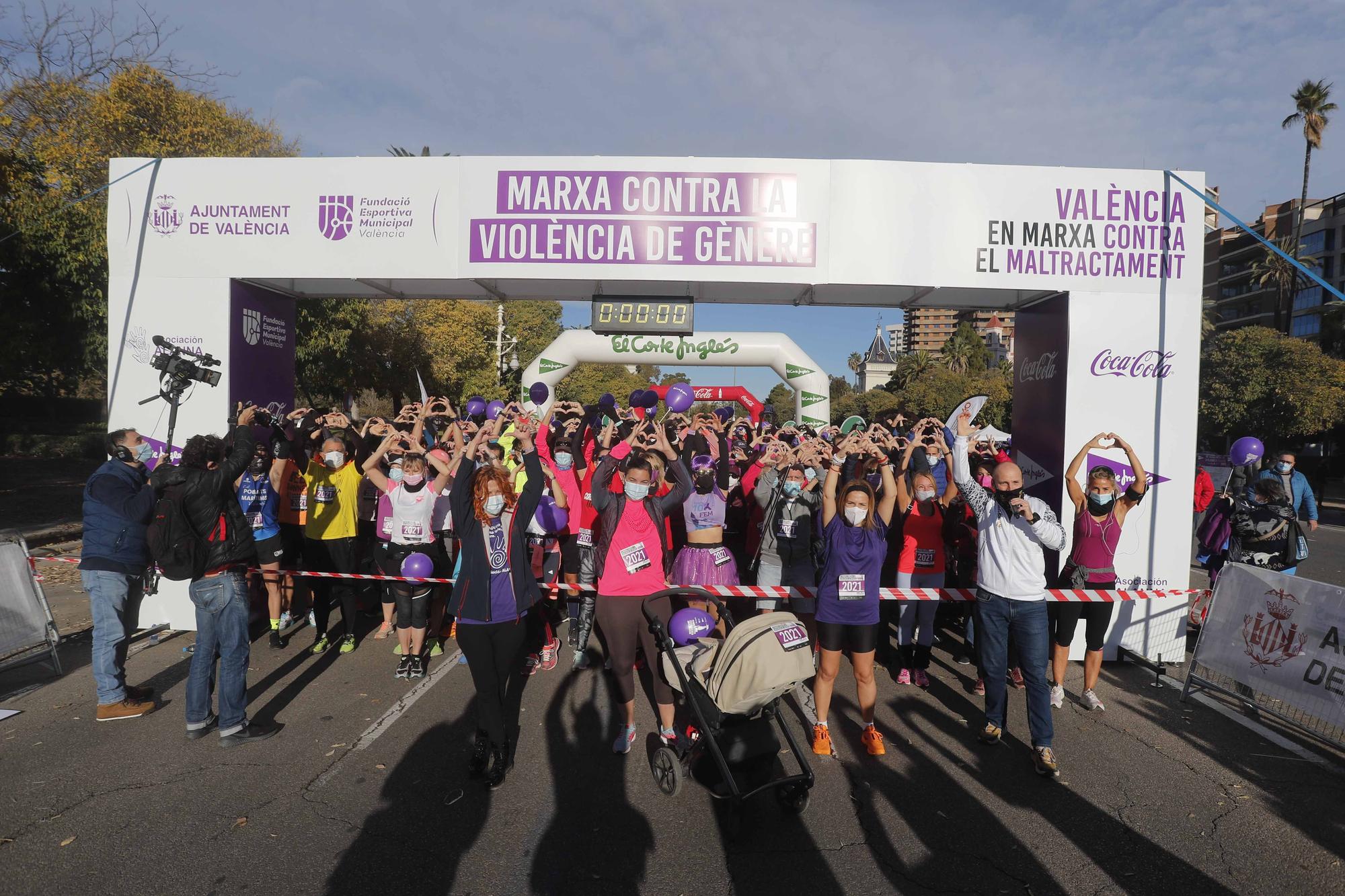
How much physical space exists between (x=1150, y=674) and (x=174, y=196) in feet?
33.8

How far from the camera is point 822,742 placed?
446 centimetres

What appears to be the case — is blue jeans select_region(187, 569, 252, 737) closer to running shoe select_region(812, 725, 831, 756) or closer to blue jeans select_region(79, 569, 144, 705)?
blue jeans select_region(79, 569, 144, 705)

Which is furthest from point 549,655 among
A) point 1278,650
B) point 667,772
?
point 1278,650

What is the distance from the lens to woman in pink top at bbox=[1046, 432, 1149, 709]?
5102mm

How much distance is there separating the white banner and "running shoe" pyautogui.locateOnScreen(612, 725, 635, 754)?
456 cm

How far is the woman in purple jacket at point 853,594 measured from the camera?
435 cm

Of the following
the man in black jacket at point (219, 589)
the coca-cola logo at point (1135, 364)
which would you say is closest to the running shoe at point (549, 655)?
the man in black jacket at point (219, 589)

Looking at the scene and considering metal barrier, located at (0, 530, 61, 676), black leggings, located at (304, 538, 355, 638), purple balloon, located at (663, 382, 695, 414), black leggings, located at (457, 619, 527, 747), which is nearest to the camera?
black leggings, located at (457, 619, 527, 747)

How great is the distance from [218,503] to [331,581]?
2128 mm

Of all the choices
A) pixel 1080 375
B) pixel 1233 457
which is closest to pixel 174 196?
pixel 1080 375

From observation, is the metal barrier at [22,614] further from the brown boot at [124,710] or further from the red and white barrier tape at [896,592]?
the red and white barrier tape at [896,592]

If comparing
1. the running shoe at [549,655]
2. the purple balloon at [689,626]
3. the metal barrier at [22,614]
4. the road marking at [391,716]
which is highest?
the purple balloon at [689,626]

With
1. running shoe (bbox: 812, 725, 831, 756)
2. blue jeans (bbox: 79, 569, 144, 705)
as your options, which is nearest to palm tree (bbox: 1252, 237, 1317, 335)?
running shoe (bbox: 812, 725, 831, 756)

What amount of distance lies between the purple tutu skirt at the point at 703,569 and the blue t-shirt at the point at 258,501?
380 cm
